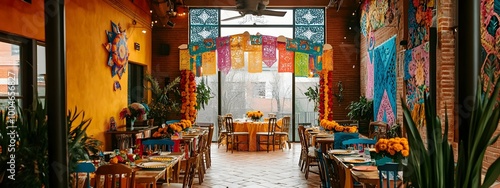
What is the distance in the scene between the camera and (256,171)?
921 centimetres

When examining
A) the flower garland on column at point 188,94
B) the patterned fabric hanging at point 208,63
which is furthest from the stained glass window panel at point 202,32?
the patterned fabric hanging at point 208,63

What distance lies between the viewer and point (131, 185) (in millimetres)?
4285

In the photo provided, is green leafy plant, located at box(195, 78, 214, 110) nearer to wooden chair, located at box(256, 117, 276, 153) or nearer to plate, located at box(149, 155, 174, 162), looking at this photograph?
wooden chair, located at box(256, 117, 276, 153)

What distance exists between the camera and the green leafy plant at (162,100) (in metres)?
12.2

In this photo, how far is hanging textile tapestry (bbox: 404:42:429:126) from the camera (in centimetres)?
754

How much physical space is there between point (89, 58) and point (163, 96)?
4.19 m

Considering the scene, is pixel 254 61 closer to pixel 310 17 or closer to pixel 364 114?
pixel 364 114

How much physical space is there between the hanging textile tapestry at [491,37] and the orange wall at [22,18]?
17.9 feet

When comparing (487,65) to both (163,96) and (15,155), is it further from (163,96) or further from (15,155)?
(163,96)

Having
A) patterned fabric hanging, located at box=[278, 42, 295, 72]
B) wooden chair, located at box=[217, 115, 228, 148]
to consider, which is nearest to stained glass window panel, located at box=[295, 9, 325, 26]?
patterned fabric hanging, located at box=[278, 42, 295, 72]

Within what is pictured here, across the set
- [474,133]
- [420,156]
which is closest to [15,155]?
[420,156]

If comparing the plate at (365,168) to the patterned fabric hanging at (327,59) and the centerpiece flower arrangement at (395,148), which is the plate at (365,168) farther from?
the patterned fabric hanging at (327,59)

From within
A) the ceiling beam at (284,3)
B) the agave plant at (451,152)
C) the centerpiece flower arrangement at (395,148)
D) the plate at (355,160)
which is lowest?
the plate at (355,160)

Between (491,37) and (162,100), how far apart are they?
353 inches
